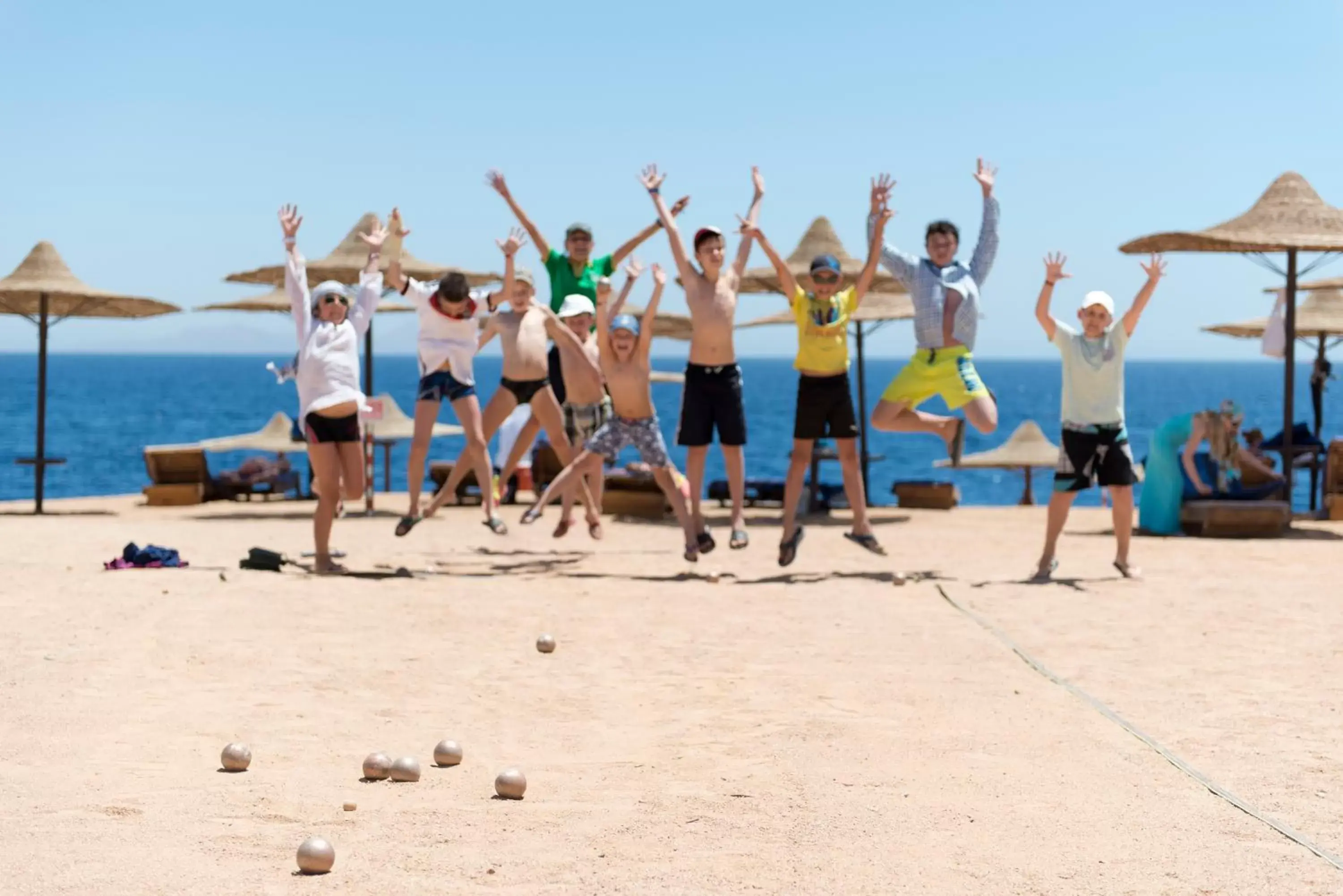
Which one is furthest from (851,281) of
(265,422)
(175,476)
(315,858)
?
(265,422)

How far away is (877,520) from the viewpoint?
1512cm

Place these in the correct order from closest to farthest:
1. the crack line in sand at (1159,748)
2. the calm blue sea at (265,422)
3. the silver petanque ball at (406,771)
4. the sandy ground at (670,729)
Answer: the sandy ground at (670,729) → the crack line in sand at (1159,748) → the silver petanque ball at (406,771) → the calm blue sea at (265,422)

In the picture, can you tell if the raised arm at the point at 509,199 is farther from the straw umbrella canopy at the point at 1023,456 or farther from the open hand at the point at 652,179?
the straw umbrella canopy at the point at 1023,456

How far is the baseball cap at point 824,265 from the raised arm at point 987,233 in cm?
87

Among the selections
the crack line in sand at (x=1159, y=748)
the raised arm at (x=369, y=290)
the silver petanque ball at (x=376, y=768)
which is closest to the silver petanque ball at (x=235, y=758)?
the silver petanque ball at (x=376, y=768)

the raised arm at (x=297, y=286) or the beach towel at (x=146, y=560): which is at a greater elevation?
the raised arm at (x=297, y=286)

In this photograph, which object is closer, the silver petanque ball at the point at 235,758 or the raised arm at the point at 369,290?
the silver petanque ball at the point at 235,758

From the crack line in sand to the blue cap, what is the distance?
2.20 metres

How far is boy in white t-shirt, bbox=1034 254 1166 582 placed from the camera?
30.3 ft

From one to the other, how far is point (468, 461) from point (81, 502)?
8.29m

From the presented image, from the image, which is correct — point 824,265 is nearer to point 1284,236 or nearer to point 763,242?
point 763,242

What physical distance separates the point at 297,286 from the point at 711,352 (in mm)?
2382

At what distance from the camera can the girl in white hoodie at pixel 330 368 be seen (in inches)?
350

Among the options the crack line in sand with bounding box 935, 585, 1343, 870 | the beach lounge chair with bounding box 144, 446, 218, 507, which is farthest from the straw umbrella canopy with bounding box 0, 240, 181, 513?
the crack line in sand with bounding box 935, 585, 1343, 870
